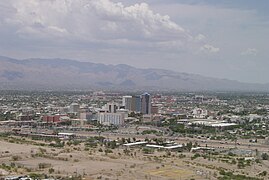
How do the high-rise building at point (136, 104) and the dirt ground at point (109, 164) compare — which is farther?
the high-rise building at point (136, 104)

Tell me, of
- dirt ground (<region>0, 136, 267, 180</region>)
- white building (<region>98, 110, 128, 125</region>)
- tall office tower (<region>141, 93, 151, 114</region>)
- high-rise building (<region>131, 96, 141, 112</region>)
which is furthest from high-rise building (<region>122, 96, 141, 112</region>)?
dirt ground (<region>0, 136, 267, 180</region>)

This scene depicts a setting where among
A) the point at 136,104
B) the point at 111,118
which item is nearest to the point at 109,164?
the point at 111,118

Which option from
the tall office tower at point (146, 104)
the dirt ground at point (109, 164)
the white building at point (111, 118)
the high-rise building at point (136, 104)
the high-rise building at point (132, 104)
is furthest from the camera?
the high-rise building at point (132, 104)

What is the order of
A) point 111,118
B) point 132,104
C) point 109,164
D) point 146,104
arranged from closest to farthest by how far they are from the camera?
point 109,164, point 111,118, point 146,104, point 132,104

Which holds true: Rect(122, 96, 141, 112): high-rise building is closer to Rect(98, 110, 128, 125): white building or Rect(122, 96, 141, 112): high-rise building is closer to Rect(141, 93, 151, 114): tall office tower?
→ Rect(141, 93, 151, 114): tall office tower

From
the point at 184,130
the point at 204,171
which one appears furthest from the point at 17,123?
the point at 204,171

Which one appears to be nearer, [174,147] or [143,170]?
[143,170]

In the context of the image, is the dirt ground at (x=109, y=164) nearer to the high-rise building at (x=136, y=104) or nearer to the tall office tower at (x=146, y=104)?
the tall office tower at (x=146, y=104)

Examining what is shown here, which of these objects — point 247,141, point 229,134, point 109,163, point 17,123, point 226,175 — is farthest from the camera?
point 17,123

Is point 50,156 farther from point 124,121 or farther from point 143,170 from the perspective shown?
point 124,121

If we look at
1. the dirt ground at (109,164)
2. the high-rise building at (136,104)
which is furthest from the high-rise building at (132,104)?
the dirt ground at (109,164)

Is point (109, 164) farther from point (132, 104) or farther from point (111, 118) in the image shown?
point (132, 104)
